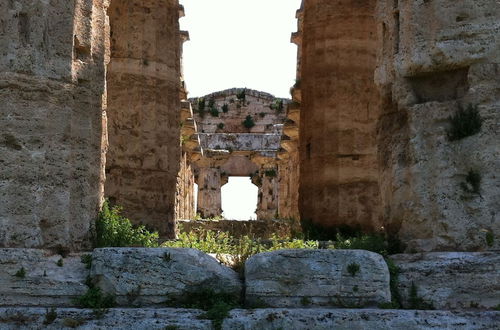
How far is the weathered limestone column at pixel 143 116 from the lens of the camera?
41.0 feet

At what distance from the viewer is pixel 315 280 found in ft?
22.1

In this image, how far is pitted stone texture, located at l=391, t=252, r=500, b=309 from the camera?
263 inches

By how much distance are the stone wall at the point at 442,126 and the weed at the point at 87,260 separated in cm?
291

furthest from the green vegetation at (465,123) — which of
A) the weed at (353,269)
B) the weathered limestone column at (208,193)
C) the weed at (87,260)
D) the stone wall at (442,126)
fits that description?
the weathered limestone column at (208,193)

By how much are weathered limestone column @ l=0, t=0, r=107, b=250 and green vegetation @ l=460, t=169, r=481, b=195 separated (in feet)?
11.1

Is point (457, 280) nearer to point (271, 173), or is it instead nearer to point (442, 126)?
point (442, 126)

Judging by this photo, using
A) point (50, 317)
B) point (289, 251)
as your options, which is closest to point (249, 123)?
point (289, 251)

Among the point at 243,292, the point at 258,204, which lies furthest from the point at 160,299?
the point at 258,204

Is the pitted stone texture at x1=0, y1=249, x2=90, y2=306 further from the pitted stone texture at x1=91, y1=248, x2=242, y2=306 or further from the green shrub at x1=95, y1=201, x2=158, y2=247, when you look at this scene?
the green shrub at x1=95, y1=201, x2=158, y2=247

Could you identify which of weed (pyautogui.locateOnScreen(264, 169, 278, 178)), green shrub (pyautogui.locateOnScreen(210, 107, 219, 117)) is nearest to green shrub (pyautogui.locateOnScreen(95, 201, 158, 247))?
weed (pyautogui.locateOnScreen(264, 169, 278, 178))

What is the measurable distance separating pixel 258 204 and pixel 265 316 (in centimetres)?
2478

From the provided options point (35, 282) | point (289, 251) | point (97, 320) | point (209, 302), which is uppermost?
point (289, 251)

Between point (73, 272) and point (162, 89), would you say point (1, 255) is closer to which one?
point (73, 272)

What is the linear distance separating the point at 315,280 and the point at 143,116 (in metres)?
6.74
